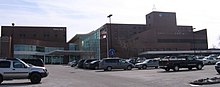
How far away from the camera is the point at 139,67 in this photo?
1795 inches

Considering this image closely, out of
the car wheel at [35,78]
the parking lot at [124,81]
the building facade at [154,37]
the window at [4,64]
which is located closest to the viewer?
the parking lot at [124,81]

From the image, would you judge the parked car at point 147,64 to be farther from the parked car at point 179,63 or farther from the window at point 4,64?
the window at point 4,64

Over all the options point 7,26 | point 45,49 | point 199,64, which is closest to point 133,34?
point 45,49

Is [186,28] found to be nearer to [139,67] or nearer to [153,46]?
[153,46]

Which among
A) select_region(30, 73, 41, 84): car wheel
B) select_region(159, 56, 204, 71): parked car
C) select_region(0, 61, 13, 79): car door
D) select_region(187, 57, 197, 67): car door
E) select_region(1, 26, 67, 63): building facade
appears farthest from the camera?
select_region(1, 26, 67, 63): building facade

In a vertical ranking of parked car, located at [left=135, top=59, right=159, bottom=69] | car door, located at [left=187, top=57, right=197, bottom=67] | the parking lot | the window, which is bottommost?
the parking lot

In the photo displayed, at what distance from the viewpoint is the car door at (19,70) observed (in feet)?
71.1

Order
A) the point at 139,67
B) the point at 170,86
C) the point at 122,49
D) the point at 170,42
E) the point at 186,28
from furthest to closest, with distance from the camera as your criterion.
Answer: the point at 186,28 < the point at 170,42 < the point at 122,49 < the point at 139,67 < the point at 170,86

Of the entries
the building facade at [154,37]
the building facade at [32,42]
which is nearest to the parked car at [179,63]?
the building facade at [32,42]

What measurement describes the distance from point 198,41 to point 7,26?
69.6m

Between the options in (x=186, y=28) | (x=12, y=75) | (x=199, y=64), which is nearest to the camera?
(x=12, y=75)

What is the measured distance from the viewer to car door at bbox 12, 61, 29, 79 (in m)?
21.7

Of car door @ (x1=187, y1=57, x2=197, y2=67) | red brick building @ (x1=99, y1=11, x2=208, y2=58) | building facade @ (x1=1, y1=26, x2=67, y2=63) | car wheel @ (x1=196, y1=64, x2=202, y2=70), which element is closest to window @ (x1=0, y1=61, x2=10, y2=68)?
car door @ (x1=187, y1=57, x2=197, y2=67)

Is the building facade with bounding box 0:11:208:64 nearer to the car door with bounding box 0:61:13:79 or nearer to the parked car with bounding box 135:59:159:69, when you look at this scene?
the parked car with bounding box 135:59:159:69
